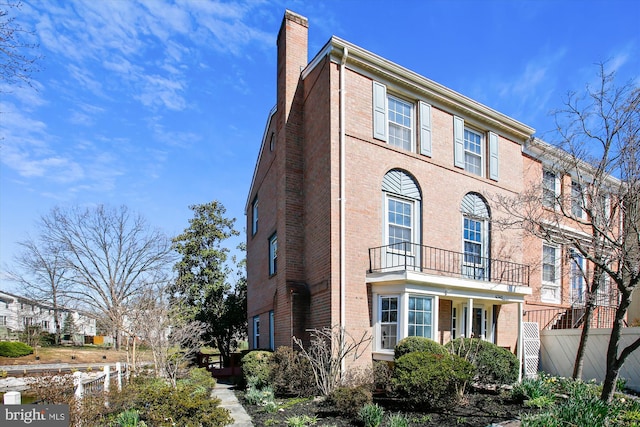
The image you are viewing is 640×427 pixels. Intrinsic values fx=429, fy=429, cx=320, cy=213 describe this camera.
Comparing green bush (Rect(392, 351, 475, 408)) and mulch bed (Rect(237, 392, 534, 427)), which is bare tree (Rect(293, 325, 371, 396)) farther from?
green bush (Rect(392, 351, 475, 408))

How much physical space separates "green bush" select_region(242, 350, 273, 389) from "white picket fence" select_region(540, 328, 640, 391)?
31.6ft

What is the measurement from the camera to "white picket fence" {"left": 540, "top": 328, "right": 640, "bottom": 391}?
1219 centimetres

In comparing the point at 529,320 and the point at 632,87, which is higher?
the point at 632,87

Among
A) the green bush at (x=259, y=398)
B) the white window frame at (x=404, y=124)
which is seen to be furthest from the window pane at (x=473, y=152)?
the green bush at (x=259, y=398)

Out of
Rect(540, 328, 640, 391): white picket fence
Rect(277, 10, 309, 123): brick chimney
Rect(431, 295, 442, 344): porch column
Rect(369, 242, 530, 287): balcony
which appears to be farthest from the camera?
Rect(277, 10, 309, 123): brick chimney

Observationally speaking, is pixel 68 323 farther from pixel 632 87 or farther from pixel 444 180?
pixel 632 87

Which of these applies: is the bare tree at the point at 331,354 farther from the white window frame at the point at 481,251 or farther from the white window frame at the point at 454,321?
the white window frame at the point at 481,251

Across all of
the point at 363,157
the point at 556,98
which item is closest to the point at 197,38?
the point at 363,157

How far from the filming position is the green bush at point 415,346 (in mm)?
10102

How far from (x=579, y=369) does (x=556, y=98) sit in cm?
666

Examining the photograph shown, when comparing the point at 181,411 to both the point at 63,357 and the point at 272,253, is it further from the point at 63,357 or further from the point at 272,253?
the point at 63,357

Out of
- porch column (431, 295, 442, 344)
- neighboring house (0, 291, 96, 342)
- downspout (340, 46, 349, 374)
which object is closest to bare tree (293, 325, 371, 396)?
downspout (340, 46, 349, 374)

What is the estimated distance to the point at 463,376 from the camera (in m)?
8.20

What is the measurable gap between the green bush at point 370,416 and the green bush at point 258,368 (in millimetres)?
4897
